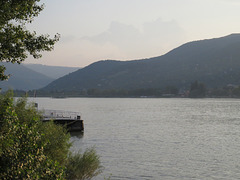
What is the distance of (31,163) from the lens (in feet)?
36.3

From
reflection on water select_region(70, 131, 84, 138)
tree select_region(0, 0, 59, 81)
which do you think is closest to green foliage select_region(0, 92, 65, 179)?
tree select_region(0, 0, 59, 81)

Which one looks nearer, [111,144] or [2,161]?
[2,161]

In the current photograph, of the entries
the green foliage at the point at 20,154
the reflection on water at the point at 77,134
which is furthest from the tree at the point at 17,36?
the reflection on water at the point at 77,134

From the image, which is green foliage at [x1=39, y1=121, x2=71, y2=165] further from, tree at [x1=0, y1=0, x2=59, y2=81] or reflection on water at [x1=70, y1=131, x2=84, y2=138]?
reflection on water at [x1=70, y1=131, x2=84, y2=138]

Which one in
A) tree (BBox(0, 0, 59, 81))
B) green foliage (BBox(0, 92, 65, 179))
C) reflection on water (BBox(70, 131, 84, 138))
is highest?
tree (BBox(0, 0, 59, 81))

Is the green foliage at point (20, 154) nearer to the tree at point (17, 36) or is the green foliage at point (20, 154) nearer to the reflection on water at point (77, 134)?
the tree at point (17, 36)

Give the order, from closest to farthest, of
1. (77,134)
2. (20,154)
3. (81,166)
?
(20,154)
(81,166)
(77,134)

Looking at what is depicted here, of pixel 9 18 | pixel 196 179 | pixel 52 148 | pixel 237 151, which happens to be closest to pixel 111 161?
pixel 196 179

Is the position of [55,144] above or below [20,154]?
below

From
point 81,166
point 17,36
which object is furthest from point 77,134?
point 17,36

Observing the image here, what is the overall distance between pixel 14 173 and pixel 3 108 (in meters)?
2.62

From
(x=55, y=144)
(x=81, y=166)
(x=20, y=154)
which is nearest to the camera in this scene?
(x=20, y=154)

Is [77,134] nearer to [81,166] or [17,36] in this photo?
[81,166]

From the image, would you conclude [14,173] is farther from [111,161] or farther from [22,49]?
[111,161]
